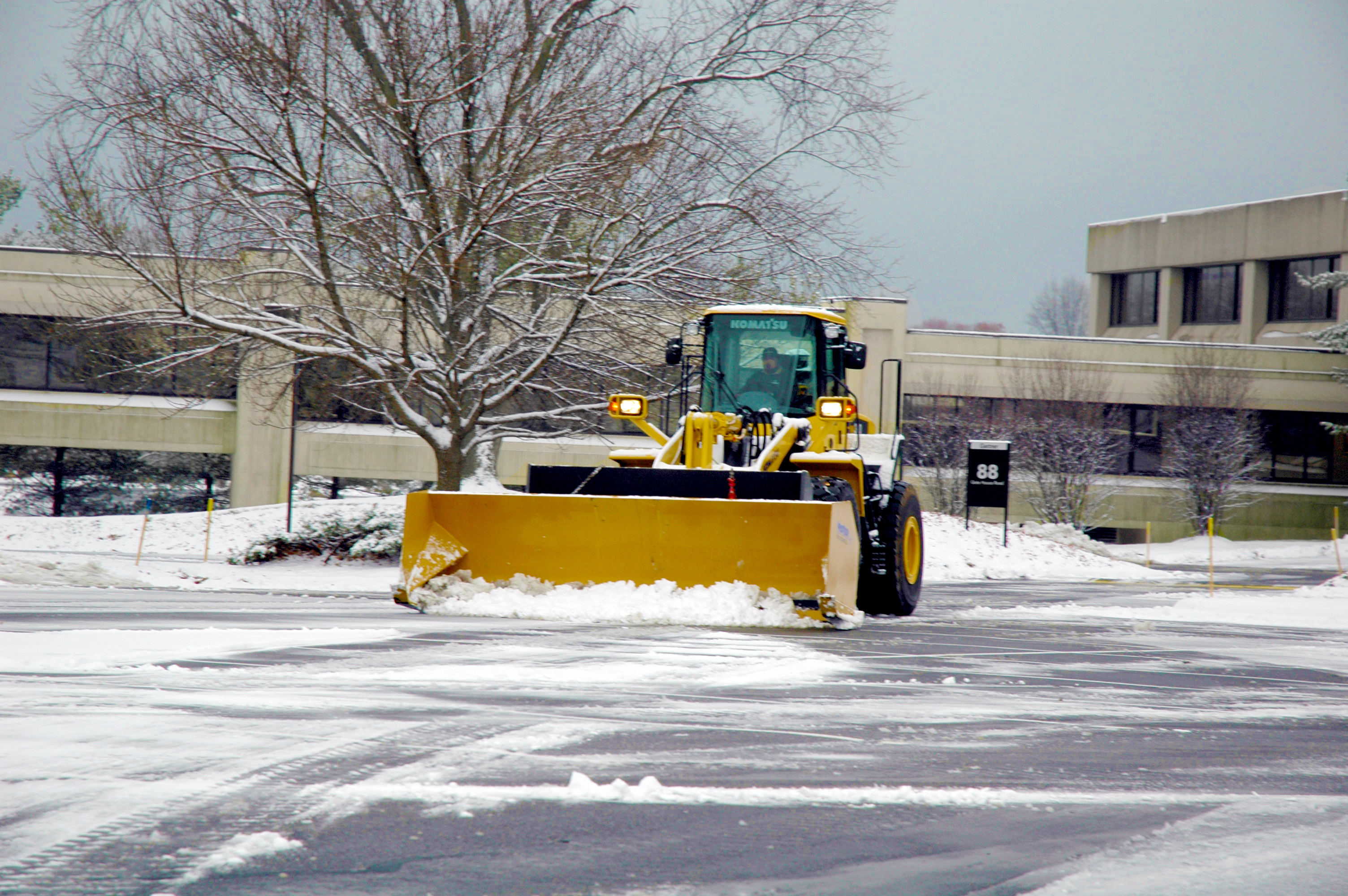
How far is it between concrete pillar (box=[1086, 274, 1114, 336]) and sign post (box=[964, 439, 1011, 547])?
92.4 feet

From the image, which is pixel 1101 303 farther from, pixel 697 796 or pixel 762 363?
pixel 697 796

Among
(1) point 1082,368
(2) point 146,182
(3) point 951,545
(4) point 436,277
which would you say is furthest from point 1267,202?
(2) point 146,182

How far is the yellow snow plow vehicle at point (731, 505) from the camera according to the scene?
353 inches

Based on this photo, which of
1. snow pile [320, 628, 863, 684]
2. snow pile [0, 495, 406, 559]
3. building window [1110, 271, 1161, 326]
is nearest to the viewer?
snow pile [320, 628, 863, 684]

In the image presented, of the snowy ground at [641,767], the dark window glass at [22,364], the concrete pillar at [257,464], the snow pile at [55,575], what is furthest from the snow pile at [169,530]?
the snowy ground at [641,767]

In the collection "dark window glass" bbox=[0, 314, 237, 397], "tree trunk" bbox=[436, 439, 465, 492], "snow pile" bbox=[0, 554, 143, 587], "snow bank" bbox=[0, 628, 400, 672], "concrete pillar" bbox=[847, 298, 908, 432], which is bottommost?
"snow pile" bbox=[0, 554, 143, 587]

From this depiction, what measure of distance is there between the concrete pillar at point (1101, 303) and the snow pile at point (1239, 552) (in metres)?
15.6

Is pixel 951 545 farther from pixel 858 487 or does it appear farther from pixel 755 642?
Result: pixel 755 642

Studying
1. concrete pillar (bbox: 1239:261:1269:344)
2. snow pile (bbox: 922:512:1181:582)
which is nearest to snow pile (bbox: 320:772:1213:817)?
snow pile (bbox: 922:512:1181:582)

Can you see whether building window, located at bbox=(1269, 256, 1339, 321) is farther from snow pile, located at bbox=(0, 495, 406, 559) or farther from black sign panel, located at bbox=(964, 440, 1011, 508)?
snow pile, located at bbox=(0, 495, 406, 559)

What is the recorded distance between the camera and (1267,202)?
4338 cm

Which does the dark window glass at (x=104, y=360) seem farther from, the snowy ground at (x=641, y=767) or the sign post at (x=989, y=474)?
the sign post at (x=989, y=474)

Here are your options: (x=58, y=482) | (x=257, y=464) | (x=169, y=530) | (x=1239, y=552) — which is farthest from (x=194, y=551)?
(x=1239, y=552)

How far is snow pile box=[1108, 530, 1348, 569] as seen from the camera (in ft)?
95.0
